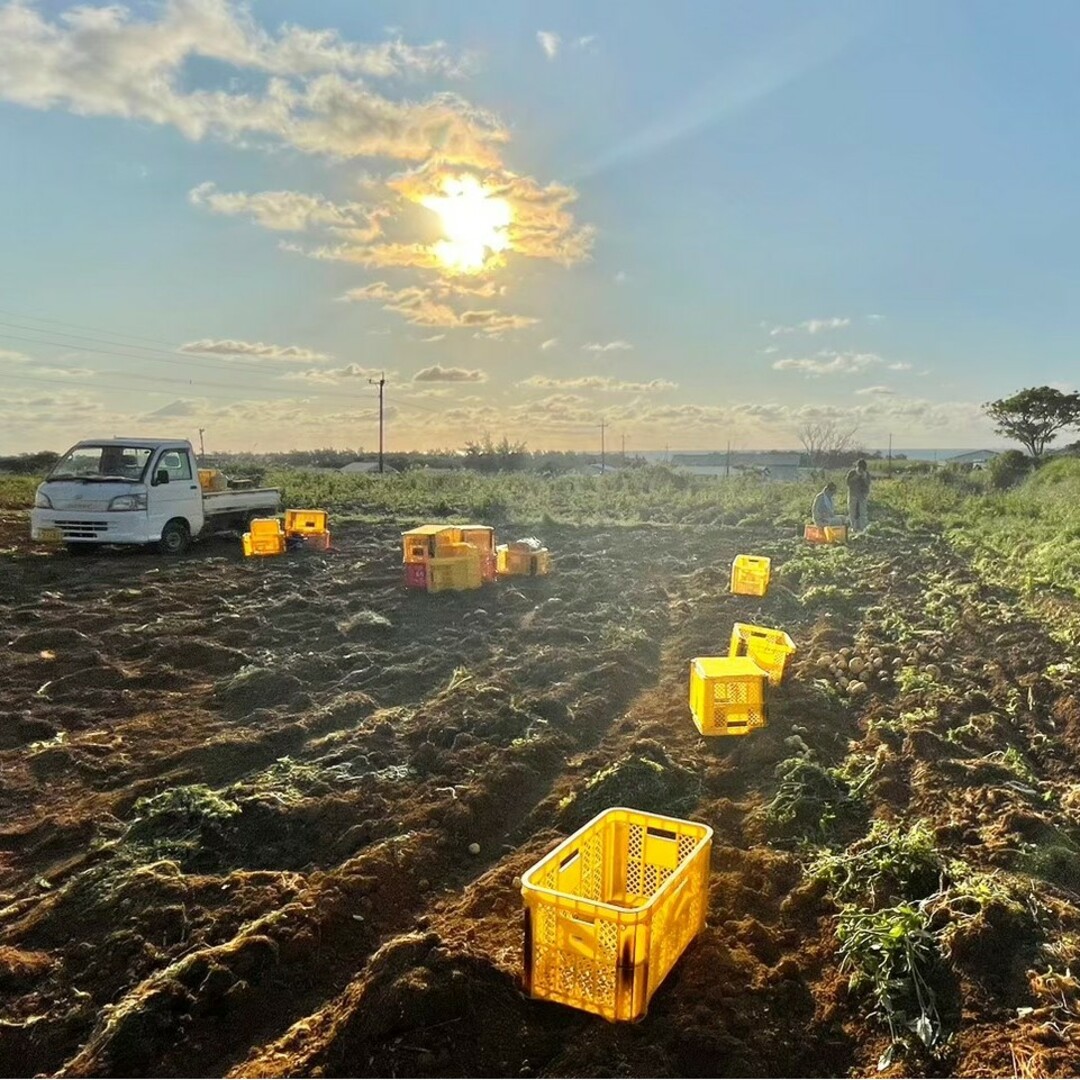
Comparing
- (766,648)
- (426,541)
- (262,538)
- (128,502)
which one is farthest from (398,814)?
(128,502)

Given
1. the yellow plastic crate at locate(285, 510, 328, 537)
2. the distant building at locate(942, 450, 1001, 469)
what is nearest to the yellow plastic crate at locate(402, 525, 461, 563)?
the yellow plastic crate at locate(285, 510, 328, 537)

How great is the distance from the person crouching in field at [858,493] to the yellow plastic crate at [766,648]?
8.80 meters

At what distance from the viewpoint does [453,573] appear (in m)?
10.3

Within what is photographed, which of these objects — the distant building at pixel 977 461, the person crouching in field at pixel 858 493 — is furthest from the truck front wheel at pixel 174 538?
the distant building at pixel 977 461

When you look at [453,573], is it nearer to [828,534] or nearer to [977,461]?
[828,534]

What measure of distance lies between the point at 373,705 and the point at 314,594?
4.37 metres

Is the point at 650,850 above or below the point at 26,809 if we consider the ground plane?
above

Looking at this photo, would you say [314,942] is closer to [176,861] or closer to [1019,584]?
[176,861]

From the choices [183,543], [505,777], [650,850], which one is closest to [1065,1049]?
[650,850]

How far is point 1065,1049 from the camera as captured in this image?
2.50 meters

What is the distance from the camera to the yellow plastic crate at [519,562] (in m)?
11.2

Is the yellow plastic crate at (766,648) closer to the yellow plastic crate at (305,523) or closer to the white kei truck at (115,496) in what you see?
the yellow plastic crate at (305,523)

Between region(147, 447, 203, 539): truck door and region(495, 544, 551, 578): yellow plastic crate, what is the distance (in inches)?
228

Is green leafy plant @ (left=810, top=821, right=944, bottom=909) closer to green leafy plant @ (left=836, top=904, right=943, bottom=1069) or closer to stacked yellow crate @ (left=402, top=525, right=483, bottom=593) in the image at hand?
green leafy plant @ (left=836, top=904, right=943, bottom=1069)
